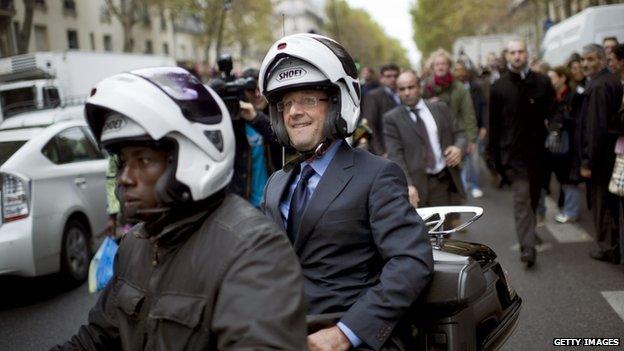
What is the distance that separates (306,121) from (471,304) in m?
0.93

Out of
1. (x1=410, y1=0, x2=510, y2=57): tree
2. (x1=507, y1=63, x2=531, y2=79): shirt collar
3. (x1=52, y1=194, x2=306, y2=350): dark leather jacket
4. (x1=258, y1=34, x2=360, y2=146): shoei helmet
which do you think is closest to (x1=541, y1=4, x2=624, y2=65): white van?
(x1=507, y1=63, x2=531, y2=79): shirt collar

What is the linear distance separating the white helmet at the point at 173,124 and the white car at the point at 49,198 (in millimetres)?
4469

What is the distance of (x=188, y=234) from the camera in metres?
1.68

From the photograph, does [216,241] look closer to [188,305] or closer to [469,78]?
[188,305]

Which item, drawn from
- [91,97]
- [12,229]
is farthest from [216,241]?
[12,229]

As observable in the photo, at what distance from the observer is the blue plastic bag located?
4578 millimetres

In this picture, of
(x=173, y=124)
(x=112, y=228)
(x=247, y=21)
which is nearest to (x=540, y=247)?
Result: (x=112, y=228)

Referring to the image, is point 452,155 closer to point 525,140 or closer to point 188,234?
point 525,140

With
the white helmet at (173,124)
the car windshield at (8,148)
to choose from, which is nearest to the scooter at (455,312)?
the white helmet at (173,124)

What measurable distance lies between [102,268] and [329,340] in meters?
3.01

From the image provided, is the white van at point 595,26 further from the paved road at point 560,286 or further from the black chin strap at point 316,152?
the black chin strap at point 316,152

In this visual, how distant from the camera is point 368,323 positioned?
2096 millimetres

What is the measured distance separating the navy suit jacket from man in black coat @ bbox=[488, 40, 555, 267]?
13.2 ft

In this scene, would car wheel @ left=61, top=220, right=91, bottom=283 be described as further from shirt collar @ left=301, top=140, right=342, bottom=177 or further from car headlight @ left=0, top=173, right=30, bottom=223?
shirt collar @ left=301, top=140, right=342, bottom=177
